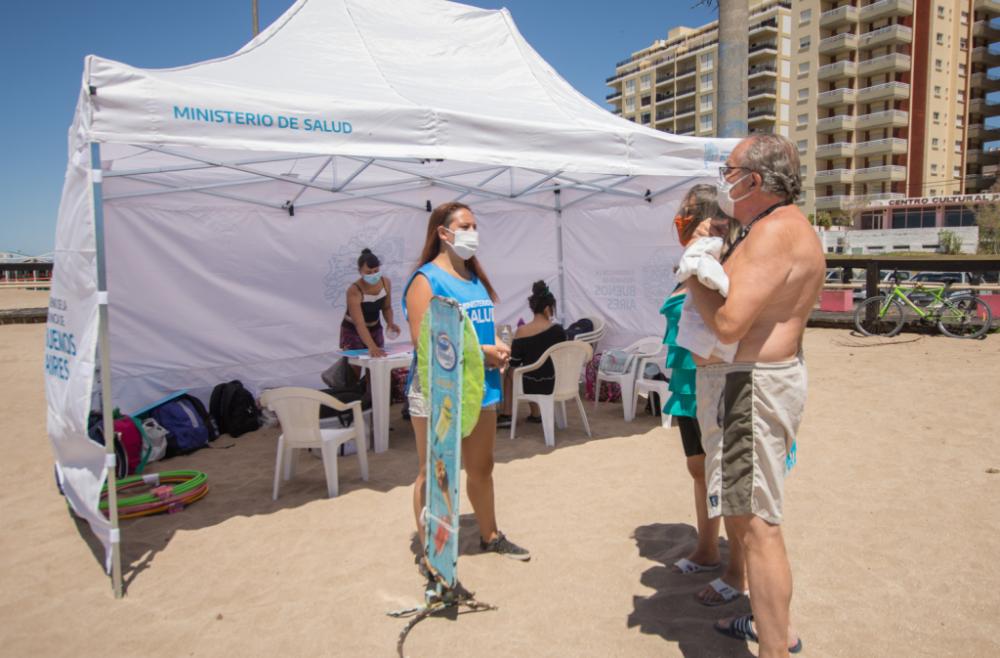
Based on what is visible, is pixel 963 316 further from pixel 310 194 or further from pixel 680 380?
pixel 310 194

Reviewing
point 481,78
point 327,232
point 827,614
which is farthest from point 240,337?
point 827,614

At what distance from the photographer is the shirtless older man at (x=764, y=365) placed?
1.73 meters

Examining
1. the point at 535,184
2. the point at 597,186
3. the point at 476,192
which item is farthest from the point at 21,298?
the point at 597,186

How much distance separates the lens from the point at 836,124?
4984cm

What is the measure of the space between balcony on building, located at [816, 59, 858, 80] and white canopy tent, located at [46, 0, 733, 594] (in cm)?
5135

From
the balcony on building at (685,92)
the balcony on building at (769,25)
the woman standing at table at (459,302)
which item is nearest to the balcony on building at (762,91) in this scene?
the balcony on building at (769,25)

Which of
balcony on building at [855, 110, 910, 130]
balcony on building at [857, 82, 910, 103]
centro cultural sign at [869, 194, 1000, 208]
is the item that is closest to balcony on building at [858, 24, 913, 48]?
balcony on building at [857, 82, 910, 103]

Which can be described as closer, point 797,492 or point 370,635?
point 370,635

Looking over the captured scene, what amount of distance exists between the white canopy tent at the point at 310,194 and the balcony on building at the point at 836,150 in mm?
50158

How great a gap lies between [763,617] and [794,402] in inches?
24.1

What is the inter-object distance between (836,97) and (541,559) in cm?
5681

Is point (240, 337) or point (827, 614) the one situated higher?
point (240, 337)

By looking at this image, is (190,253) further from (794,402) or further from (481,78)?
(794,402)

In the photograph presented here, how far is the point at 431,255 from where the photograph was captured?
111 inches
